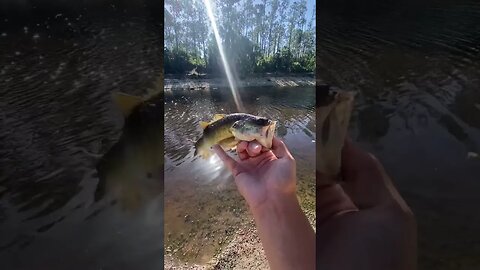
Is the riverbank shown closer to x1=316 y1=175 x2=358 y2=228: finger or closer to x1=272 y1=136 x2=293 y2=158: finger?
x1=272 y1=136 x2=293 y2=158: finger

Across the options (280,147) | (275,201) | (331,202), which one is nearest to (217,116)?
(280,147)

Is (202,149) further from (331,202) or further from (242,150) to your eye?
(331,202)

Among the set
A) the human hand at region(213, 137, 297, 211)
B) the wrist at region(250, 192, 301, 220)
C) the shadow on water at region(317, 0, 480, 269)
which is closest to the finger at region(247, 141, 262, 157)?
the human hand at region(213, 137, 297, 211)

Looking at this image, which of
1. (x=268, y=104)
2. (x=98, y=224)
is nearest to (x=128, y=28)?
(x=268, y=104)

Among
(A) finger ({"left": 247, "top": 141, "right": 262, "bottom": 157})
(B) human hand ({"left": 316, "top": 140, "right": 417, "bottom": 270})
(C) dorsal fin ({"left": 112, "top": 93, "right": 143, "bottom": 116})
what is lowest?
(B) human hand ({"left": 316, "top": 140, "right": 417, "bottom": 270})

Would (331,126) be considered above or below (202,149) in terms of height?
above

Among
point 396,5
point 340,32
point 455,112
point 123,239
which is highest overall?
point 396,5

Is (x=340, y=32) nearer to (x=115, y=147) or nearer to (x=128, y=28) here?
(x=128, y=28)
